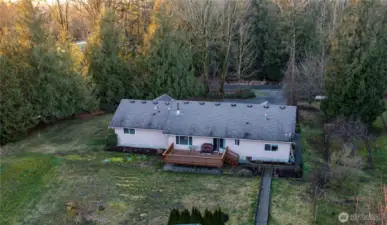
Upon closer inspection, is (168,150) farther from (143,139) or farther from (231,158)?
(231,158)

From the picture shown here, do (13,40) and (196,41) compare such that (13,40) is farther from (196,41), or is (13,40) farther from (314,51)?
(314,51)

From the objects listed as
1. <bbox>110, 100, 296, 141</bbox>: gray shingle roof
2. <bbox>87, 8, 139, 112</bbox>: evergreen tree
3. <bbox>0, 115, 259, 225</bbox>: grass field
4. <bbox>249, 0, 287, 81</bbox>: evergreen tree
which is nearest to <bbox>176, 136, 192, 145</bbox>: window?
<bbox>110, 100, 296, 141</bbox>: gray shingle roof

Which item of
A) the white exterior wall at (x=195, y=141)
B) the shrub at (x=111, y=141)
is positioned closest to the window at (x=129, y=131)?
the shrub at (x=111, y=141)

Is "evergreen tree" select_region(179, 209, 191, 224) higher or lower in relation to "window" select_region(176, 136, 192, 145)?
lower

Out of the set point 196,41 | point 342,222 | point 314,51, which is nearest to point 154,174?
point 342,222

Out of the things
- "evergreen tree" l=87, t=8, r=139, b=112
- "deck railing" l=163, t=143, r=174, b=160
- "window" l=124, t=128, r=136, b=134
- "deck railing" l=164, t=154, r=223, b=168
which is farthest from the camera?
"evergreen tree" l=87, t=8, r=139, b=112

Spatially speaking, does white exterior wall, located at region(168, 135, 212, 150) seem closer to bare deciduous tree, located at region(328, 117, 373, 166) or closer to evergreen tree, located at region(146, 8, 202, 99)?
bare deciduous tree, located at region(328, 117, 373, 166)

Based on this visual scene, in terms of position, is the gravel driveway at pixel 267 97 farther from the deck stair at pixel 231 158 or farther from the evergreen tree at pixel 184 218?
the evergreen tree at pixel 184 218
